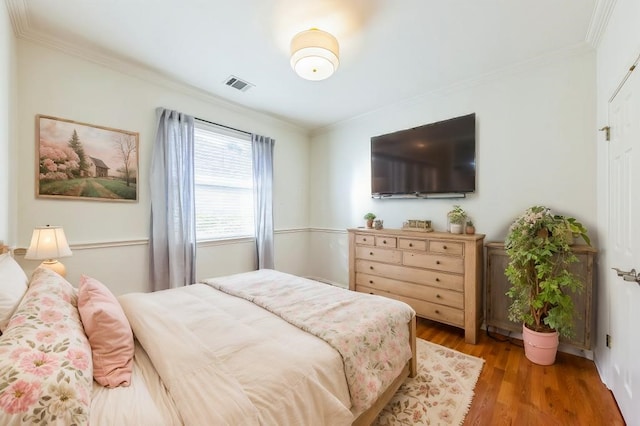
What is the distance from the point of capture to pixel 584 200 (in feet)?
7.40

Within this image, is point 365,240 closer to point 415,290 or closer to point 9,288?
point 415,290

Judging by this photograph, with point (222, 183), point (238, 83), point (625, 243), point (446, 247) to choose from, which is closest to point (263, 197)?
point (222, 183)

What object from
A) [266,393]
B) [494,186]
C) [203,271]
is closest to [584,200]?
[494,186]

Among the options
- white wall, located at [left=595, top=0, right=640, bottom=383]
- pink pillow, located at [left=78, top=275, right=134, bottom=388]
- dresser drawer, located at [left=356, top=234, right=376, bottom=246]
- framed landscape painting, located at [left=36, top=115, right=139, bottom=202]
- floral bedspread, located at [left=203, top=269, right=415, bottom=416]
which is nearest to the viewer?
pink pillow, located at [left=78, top=275, right=134, bottom=388]

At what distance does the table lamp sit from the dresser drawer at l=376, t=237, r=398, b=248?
2.91 m

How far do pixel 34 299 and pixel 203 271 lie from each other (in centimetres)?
221

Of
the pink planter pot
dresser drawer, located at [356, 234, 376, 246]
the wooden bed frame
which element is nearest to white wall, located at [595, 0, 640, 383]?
the pink planter pot

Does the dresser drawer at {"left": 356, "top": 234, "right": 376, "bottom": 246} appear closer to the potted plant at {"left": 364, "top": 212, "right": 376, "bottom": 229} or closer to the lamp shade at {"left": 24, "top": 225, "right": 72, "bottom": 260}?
the potted plant at {"left": 364, "top": 212, "right": 376, "bottom": 229}

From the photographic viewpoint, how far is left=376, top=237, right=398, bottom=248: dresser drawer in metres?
3.03

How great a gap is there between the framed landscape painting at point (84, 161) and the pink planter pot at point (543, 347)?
389 cm

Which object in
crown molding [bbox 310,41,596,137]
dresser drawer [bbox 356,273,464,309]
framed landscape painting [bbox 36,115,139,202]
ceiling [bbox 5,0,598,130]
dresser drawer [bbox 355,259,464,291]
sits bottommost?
dresser drawer [bbox 356,273,464,309]

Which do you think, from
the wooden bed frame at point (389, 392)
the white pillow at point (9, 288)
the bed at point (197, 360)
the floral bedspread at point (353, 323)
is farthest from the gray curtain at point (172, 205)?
the wooden bed frame at point (389, 392)

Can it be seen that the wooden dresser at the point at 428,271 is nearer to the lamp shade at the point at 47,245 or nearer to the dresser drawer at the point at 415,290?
the dresser drawer at the point at 415,290

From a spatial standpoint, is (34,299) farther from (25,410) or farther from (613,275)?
(613,275)
